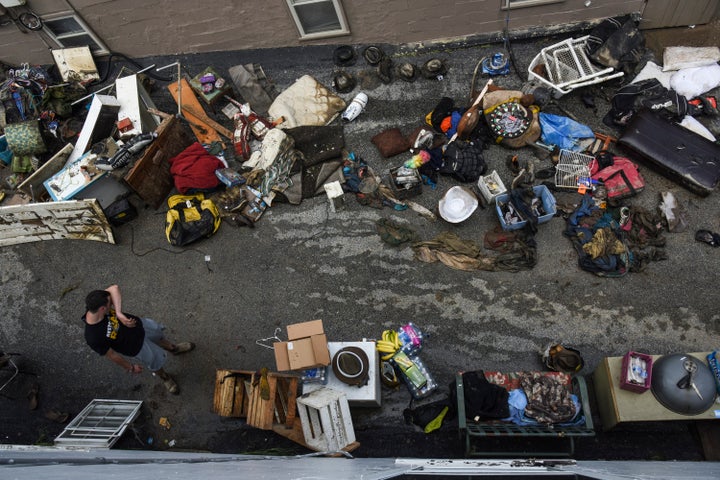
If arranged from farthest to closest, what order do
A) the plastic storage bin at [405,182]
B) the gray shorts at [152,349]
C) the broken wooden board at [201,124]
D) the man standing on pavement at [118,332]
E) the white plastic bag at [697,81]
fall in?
the broken wooden board at [201,124] → the white plastic bag at [697,81] → the plastic storage bin at [405,182] → the gray shorts at [152,349] → the man standing on pavement at [118,332]

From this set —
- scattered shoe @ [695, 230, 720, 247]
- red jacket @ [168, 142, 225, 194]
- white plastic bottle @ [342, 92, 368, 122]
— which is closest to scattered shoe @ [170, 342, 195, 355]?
red jacket @ [168, 142, 225, 194]

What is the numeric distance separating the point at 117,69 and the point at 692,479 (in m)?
11.2

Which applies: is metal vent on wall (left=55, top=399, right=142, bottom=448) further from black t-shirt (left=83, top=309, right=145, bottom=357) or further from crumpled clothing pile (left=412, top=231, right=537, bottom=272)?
crumpled clothing pile (left=412, top=231, right=537, bottom=272)

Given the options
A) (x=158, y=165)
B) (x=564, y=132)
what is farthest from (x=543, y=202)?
(x=158, y=165)

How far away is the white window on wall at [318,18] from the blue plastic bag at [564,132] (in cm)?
410

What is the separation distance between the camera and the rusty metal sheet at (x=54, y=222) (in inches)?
281

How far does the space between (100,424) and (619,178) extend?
8361mm

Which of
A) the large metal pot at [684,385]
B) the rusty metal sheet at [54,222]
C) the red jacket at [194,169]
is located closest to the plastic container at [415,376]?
the large metal pot at [684,385]

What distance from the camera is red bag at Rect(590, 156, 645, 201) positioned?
22.5 feet

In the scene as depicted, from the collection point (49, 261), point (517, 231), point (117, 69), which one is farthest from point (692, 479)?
point (117, 69)

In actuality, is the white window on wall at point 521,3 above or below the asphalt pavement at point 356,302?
above

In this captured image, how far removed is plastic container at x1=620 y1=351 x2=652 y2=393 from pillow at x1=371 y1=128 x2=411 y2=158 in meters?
4.56

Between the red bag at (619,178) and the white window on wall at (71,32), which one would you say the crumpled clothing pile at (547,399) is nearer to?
the red bag at (619,178)

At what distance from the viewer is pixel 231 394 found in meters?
5.88
